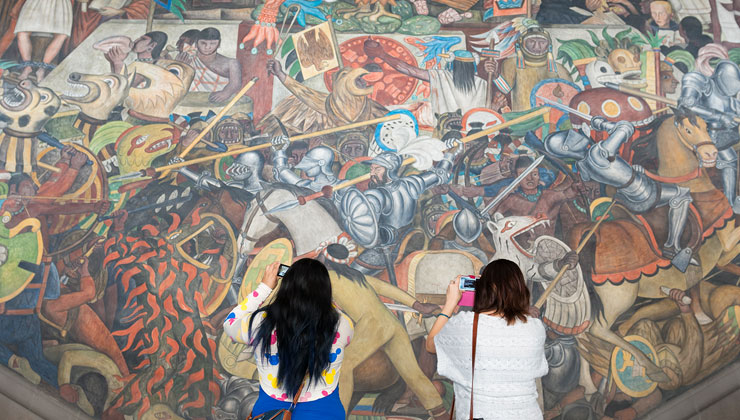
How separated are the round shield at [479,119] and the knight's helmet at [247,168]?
220 cm

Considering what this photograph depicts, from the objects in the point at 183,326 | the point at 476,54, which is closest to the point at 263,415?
the point at 183,326

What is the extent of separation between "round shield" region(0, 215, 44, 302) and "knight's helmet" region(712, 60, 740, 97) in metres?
7.36

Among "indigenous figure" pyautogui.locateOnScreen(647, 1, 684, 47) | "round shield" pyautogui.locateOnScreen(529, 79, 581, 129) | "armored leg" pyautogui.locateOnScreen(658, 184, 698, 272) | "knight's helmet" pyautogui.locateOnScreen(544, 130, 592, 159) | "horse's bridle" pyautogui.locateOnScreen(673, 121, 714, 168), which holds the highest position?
"indigenous figure" pyautogui.locateOnScreen(647, 1, 684, 47)

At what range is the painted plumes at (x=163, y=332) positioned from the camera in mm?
5312

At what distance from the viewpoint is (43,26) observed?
5.97 meters

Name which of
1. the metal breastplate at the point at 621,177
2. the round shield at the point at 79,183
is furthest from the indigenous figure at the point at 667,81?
the round shield at the point at 79,183

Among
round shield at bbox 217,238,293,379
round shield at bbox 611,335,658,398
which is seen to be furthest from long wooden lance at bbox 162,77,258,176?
round shield at bbox 611,335,658,398

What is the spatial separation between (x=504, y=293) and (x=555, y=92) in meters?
3.97

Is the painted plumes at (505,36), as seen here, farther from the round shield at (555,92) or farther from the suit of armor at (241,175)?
the suit of armor at (241,175)

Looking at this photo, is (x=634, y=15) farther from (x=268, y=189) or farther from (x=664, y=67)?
(x=268, y=189)

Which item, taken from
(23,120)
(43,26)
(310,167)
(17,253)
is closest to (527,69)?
(310,167)

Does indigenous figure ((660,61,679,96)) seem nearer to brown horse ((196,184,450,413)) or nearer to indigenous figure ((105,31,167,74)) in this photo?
brown horse ((196,184,450,413))

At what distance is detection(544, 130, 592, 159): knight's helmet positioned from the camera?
5.66 m

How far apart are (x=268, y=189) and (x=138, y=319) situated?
1.82 m
